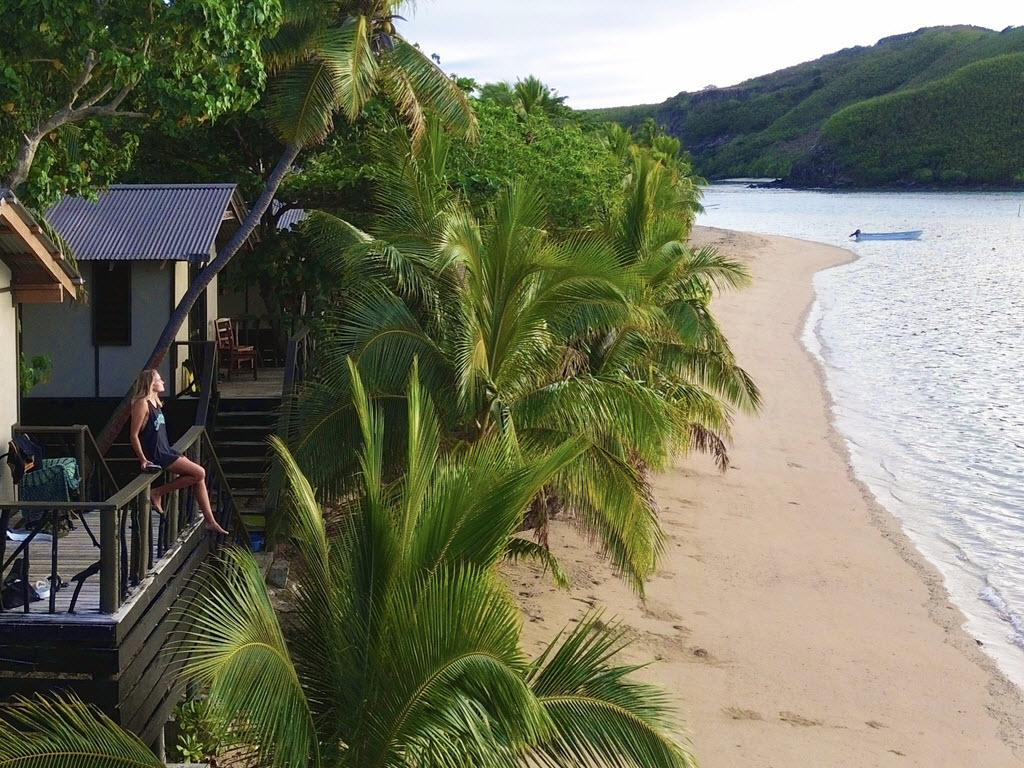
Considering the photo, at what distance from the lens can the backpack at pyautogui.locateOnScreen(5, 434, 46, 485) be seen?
373 inches

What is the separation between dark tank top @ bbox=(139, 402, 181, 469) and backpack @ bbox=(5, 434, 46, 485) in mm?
1630

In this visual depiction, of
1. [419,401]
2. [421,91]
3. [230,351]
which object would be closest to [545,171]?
[421,91]

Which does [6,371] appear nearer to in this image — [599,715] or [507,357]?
[507,357]

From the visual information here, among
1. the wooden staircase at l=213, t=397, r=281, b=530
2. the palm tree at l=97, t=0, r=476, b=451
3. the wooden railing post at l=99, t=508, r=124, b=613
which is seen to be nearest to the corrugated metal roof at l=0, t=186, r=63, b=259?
the palm tree at l=97, t=0, r=476, b=451

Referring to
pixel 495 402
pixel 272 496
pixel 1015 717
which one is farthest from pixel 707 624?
pixel 272 496

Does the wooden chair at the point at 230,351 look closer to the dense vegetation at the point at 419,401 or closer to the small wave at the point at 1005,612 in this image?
the dense vegetation at the point at 419,401

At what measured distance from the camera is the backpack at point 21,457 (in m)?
9.48

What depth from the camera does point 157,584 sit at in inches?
293

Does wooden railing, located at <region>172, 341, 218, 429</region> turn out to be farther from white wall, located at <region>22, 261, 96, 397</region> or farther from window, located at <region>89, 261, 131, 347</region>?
white wall, located at <region>22, 261, 96, 397</region>

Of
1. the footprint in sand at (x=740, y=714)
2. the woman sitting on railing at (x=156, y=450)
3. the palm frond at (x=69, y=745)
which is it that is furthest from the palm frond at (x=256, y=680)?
the footprint in sand at (x=740, y=714)

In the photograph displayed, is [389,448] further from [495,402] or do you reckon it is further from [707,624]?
[707,624]

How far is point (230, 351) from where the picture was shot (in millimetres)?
17359

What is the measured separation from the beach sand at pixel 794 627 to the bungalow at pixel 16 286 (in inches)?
225

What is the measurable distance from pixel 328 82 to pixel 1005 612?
11504mm
